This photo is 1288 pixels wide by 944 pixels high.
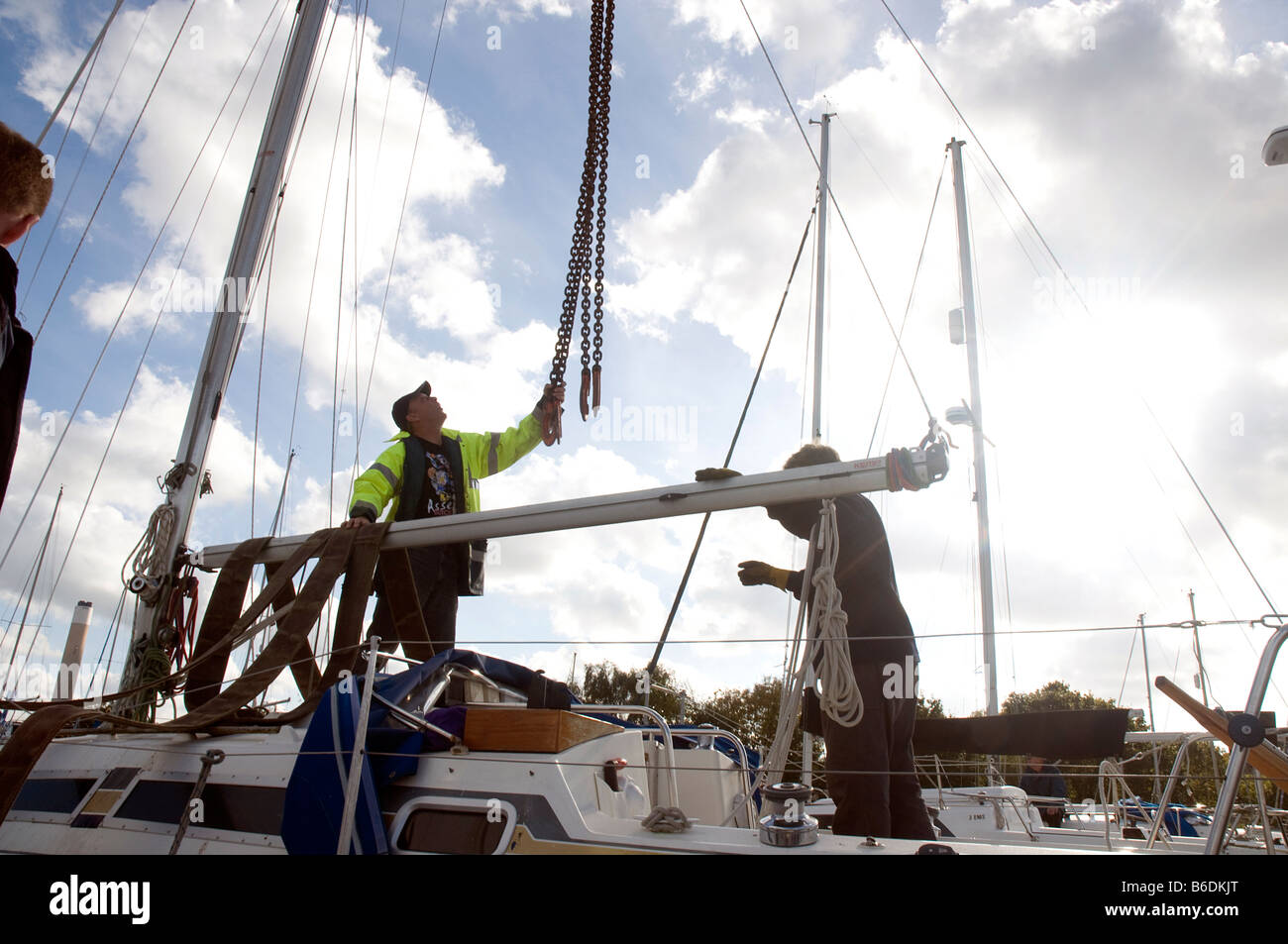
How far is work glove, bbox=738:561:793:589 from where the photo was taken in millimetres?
4156

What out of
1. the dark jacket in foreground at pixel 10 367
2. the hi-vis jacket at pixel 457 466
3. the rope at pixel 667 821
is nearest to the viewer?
the dark jacket in foreground at pixel 10 367

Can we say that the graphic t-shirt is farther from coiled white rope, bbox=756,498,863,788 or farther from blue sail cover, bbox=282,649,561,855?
coiled white rope, bbox=756,498,863,788

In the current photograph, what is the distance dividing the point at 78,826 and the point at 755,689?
28583 mm

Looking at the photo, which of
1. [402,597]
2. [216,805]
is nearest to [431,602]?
[402,597]

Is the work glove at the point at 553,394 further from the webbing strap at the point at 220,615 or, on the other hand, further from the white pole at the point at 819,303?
the white pole at the point at 819,303

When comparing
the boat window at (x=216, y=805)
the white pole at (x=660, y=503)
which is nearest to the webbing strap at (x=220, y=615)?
the white pole at (x=660, y=503)

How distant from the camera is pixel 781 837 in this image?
2457 millimetres

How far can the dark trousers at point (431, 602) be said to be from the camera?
4.73m

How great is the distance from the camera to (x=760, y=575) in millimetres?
4195

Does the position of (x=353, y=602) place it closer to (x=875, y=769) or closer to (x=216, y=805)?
(x=216, y=805)

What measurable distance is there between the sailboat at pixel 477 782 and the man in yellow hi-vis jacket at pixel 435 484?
0.50 meters

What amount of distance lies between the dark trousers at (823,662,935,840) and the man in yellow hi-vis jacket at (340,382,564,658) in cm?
214
